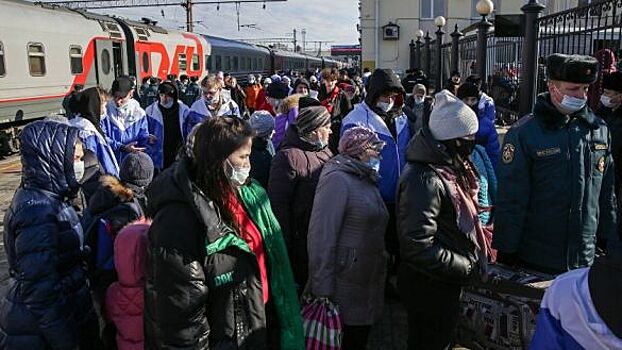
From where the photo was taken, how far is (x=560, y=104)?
3.07 meters

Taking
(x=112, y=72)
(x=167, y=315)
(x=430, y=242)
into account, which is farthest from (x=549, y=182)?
(x=112, y=72)

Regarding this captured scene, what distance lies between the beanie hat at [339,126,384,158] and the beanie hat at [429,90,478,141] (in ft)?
1.73

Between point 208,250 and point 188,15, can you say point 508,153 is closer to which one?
point 208,250

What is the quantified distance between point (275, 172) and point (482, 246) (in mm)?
1413

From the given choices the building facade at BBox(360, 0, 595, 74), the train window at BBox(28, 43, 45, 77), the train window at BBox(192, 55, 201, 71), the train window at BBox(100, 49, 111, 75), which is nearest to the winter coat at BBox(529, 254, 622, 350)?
the train window at BBox(28, 43, 45, 77)

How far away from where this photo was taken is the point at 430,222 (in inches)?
102

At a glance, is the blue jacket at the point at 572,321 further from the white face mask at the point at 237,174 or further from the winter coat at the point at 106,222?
the winter coat at the point at 106,222

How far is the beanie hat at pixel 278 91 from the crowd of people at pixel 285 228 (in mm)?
4499

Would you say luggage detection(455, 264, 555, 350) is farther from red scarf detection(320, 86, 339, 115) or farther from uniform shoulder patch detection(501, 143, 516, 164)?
red scarf detection(320, 86, 339, 115)

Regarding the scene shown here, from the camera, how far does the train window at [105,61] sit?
15359mm

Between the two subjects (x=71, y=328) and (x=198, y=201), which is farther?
(x=71, y=328)

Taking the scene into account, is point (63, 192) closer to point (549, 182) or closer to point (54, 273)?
point (54, 273)

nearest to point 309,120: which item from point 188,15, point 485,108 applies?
point 485,108

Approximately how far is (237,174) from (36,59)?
39.4ft
